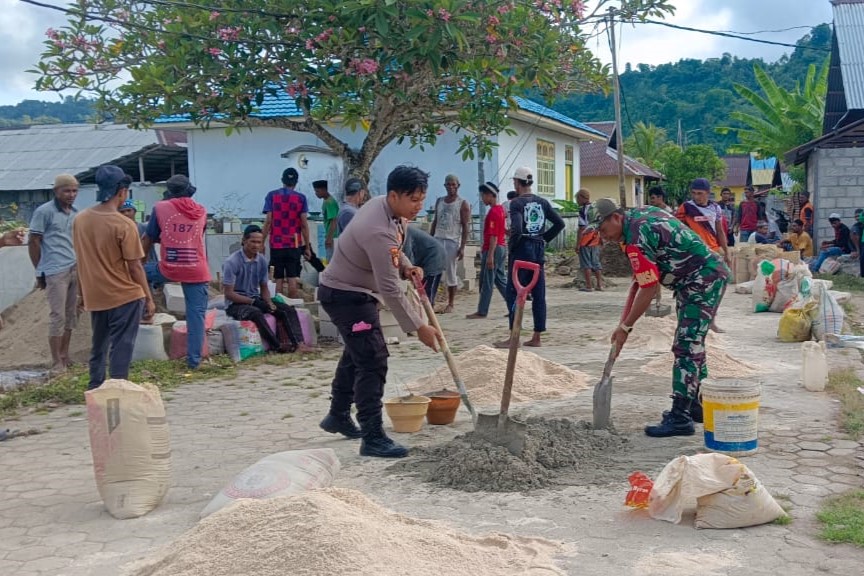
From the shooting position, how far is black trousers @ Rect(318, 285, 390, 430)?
5309 mm

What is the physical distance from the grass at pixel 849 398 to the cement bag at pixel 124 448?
13.3ft

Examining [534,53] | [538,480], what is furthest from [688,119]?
[538,480]

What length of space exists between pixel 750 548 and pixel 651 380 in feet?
12.5

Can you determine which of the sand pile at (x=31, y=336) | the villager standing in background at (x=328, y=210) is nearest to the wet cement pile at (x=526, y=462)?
the sand pile at (x=31, y=336)

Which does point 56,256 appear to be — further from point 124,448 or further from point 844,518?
point 844,518

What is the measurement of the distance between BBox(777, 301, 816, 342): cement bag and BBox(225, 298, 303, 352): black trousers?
198 inches

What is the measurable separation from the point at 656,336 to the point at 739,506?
17.5 feet

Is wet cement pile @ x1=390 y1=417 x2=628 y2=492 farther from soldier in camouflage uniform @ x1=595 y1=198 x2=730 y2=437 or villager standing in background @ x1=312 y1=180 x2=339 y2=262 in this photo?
villager standing in background @ x1=312 y1=180 x2=339 y2=262

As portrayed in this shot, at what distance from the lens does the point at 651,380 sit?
7.52 metres

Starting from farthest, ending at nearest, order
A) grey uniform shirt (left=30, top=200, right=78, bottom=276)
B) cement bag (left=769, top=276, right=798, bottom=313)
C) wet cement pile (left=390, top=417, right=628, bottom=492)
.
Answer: cement bag (left=769, top=276, right=798, bottom=313), grey uniform shirt (left=30, top=200, right=78, bottom=276), wet cement pile (left=390, top=417, right=628, bottom=492)

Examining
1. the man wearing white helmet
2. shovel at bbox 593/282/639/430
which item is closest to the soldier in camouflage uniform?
shovel at bbox 593/282/639/430

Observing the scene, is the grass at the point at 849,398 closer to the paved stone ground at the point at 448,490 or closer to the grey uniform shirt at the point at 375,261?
the paved stone ground at the point at 448,490

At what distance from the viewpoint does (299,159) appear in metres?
17.0

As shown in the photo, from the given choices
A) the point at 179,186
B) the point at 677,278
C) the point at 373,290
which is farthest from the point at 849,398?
the point at 179,186
